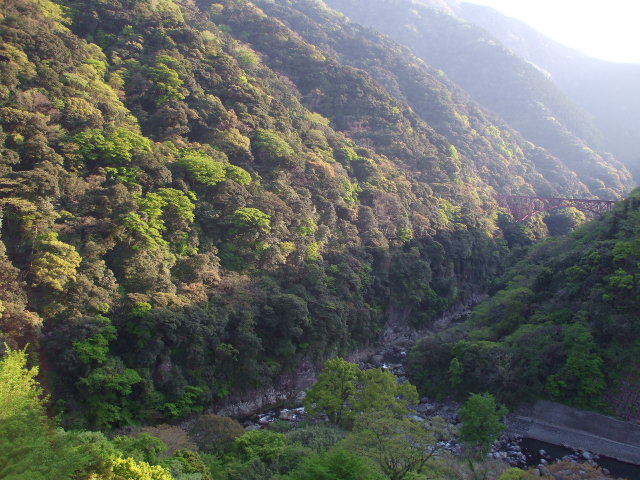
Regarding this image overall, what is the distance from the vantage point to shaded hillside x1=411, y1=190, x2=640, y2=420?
2477cm

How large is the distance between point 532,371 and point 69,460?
76.6 ft

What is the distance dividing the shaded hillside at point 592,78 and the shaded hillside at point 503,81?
13.9 metres

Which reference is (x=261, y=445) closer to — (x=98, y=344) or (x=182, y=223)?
(x=98, y=344)

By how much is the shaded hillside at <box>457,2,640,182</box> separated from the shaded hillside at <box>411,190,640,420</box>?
292ft

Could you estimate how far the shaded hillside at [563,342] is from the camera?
24.8 metres

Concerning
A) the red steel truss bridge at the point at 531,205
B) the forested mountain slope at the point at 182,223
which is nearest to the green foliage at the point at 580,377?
the forested mountain slope at the point at 182,223

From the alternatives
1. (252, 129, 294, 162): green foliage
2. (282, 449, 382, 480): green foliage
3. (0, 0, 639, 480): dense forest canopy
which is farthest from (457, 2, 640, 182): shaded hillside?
(282, 449, 382, 480): green foliage

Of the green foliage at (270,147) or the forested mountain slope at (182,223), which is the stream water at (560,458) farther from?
the green foliage at (270,147)

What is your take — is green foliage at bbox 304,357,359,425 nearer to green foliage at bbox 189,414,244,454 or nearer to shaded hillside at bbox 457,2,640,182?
green foliage at bbox 189,414,244,454

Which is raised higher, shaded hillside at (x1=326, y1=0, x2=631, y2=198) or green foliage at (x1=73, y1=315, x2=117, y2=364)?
shaded hillside at (x1=326, y1=0, x2=631, y2=198)

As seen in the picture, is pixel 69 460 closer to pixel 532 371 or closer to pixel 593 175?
pixel 532 371

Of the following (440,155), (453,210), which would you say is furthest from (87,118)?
(440,155)

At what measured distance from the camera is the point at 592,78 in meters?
148

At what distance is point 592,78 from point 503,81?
5955 centimetres
